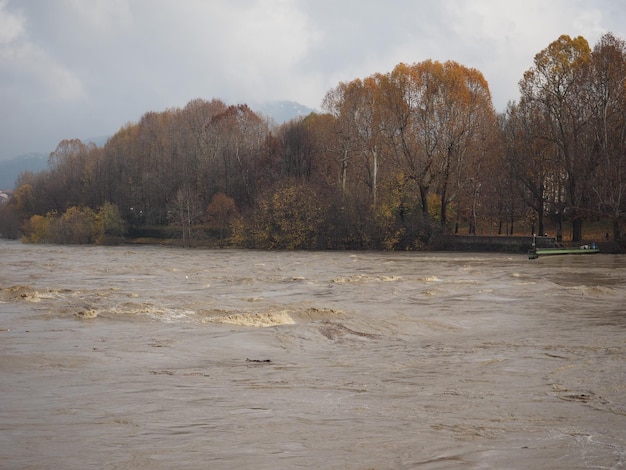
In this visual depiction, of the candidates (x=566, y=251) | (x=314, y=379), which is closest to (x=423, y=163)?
(x=566, y=251)

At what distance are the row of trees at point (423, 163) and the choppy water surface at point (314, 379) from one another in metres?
32.1

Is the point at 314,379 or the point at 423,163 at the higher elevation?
the point at 423,163

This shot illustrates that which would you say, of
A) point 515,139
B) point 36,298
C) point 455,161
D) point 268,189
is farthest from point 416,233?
point 36,298

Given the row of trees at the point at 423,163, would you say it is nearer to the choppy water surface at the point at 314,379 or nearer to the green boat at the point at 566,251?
the green boat at the point at 566,251

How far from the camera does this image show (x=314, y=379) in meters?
11.5

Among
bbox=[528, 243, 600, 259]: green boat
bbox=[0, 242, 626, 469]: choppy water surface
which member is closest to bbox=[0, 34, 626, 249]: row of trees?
bbox=[528, 243, 600, 259]: green boat

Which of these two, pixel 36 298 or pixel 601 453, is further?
pixel 36 298

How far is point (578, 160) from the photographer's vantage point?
5331 centimetres

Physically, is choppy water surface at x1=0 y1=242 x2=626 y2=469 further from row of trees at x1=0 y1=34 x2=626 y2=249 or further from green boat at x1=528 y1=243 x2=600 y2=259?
row of trees at x1=0 y1=34 x2=626 y2=249

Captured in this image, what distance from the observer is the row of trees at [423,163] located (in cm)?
5347

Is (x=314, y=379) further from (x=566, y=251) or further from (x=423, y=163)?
(x=423, y=163)

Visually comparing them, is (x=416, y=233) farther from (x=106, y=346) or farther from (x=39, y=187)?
(x=39, y=187)

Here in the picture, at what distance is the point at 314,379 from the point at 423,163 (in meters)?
52.4

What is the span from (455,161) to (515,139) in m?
5.57
